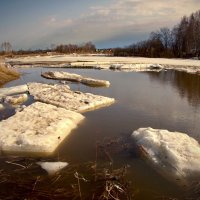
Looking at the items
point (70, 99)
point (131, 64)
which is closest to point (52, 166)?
point (70, 99)

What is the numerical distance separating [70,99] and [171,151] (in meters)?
6.06

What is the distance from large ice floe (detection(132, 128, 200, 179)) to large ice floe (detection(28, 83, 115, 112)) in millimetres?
3680

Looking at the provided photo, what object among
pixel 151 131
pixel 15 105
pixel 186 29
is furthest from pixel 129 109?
pixel 186 29

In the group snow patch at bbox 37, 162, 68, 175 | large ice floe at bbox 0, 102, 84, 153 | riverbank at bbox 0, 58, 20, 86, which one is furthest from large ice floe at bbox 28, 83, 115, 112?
riverbank at bbox 0, 58, 20, 86

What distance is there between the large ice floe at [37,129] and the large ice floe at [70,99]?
110 cm

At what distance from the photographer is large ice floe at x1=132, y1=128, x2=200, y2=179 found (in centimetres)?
569

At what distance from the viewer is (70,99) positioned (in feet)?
38.0

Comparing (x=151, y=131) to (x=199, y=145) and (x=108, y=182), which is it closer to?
(x=199, y=145)

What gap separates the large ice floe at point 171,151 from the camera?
18.7 ft

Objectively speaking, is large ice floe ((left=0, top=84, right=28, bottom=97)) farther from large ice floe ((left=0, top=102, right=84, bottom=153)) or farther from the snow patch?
the snow patch

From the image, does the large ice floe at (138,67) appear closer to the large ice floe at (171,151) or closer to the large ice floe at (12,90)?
the large ice floe at (12,90)

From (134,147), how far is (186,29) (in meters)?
47.7

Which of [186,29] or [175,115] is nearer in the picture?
[175,115]

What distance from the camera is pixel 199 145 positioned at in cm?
683
